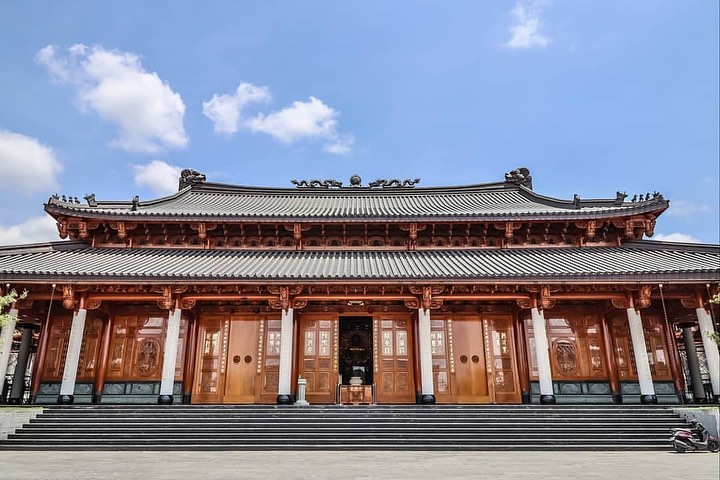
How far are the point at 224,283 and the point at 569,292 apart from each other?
10.7 meters

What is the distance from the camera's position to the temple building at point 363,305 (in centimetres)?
1448

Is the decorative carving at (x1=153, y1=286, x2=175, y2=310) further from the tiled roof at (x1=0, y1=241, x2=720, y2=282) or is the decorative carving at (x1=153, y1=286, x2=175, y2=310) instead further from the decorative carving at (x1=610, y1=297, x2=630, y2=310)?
the decorative carving at (x1=610, y1=297, x2=630, y2=310)

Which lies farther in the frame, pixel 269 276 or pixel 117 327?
pixel 117 327

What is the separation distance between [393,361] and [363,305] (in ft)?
7.13

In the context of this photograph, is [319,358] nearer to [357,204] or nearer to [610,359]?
[357,204]

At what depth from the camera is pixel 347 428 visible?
11477mm

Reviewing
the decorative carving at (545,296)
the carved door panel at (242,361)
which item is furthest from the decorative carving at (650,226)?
the carved door panel at (242,361)

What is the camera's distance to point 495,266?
1541cm

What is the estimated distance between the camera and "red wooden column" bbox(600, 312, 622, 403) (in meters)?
15.7

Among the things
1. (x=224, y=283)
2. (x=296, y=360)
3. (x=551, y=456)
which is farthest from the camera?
(x=296, y=360)

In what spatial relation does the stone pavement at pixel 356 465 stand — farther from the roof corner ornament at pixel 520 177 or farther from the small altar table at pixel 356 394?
the roof corner ornament at pixel 520 177

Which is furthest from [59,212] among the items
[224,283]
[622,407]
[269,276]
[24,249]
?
[622,407]

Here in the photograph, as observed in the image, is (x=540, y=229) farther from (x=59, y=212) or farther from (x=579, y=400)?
(x=59, y=212)

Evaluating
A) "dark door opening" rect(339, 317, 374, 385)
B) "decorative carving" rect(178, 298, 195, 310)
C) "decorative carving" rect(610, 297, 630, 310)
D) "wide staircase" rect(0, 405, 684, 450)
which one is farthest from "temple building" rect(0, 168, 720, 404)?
"dark door opening" rect(339, 317, 374, 385)
